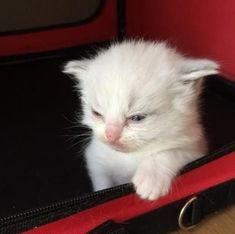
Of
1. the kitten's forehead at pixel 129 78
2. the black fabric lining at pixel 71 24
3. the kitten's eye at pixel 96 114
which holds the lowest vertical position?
the black fabric lining at pixel 71 24

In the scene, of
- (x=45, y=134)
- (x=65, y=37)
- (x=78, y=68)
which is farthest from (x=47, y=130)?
(x=65, y=37)

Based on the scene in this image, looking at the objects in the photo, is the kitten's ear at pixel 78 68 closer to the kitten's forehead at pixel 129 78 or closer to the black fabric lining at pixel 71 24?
the kitten's forehead at pixel 129 78

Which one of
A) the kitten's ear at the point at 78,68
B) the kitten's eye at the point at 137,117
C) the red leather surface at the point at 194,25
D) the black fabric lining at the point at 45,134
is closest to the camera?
the kitten's eye at the point at 137,117

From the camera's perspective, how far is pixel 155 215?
1.06 m

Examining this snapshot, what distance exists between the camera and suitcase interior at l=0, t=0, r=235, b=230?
1.35 meters

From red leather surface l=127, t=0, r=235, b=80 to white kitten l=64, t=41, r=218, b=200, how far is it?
50cm

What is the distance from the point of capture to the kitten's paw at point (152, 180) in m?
1.03

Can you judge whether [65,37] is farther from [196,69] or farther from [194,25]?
[196,69]

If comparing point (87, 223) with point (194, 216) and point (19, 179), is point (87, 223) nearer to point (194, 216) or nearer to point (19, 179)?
point (194, 216)

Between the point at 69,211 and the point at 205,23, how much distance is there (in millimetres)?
998

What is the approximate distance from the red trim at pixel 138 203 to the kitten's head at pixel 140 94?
0.11 metres

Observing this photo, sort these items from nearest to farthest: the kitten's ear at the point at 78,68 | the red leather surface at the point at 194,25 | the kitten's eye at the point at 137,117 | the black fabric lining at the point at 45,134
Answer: the kitten's eye at the point at 137,117
the kitten's ear at the point at 78,68
the black fabric lining at the point at 45,134
the red leather surface at the point at 194,25

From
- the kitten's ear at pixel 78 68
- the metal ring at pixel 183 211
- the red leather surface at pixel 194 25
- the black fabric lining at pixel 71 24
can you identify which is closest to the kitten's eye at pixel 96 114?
the kitten's ear at pixel 78 68

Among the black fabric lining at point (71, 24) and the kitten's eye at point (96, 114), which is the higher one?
the kitten's eye at point (96, 114)
